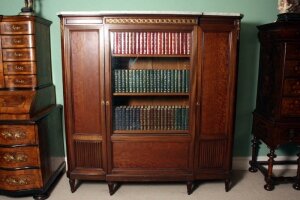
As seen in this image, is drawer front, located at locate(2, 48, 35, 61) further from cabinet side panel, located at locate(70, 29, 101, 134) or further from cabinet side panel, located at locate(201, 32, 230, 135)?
cabinet side panel, located at locate(201, 32, 230, 135)

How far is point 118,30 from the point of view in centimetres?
210

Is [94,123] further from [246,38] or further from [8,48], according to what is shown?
[246,38]

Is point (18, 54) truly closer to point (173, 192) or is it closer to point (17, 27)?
point (17, 27)

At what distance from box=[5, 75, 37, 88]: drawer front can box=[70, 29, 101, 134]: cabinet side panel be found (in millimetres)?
368

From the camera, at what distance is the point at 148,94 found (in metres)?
2.29

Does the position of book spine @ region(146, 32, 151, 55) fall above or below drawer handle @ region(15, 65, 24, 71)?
above

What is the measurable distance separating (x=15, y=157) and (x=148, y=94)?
1.28m

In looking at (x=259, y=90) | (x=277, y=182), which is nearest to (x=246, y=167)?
(x=277, y=182)

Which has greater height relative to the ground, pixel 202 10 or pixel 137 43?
pixel 202 10

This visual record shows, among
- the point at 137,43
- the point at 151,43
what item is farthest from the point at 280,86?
the point at 137,43

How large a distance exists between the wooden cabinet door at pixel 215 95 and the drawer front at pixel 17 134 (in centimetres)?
145

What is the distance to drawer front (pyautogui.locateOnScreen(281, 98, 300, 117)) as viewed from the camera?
2.23 metres

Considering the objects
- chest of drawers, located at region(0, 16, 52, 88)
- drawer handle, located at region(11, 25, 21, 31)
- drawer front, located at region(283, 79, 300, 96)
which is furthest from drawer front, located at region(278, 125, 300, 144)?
drawer handle, located at region(11, 25, 21, 31)

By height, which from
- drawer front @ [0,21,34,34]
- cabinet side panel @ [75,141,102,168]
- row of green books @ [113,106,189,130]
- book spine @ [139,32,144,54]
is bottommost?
cabinet side panel @ [75,141,102,168]
